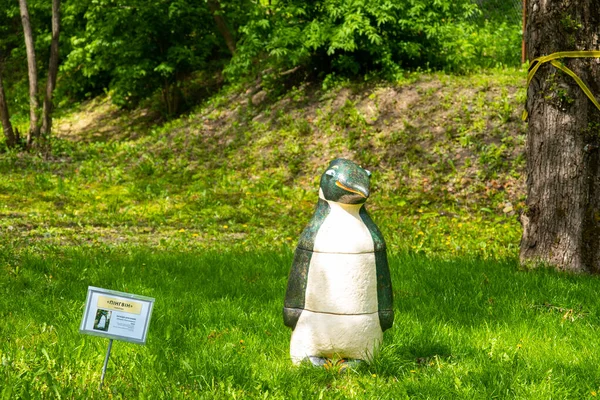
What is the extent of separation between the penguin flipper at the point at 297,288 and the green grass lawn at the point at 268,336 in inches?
11.4

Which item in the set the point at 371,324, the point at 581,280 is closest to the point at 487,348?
the point at 371,324

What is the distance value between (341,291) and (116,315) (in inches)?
44.9

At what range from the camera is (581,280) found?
598 cm

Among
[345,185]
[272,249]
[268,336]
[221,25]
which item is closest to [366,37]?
[221,25]

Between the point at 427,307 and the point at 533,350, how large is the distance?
1054mm

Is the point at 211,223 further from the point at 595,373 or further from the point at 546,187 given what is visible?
the point at 595,373

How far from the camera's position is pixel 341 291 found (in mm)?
3645

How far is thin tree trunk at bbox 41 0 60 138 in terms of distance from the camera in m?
15.2

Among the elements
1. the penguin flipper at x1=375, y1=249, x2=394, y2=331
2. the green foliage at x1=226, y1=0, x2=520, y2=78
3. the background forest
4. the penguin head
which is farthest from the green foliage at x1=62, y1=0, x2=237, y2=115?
the penguin flipper at x1=375, y1=249, x2=394, y2=331

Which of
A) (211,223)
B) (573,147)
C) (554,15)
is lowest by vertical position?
(211,223)

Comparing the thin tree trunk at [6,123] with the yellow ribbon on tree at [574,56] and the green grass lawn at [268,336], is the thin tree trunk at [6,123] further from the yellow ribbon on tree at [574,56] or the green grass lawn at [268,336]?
the yellow ribbon on tree at [574,56]

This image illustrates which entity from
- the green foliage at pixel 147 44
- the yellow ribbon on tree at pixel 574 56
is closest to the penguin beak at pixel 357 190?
the yellow ribbon on tree at pixel 574 56

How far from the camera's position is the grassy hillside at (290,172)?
360 inches

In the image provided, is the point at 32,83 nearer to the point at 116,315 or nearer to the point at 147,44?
the point at 147,44
